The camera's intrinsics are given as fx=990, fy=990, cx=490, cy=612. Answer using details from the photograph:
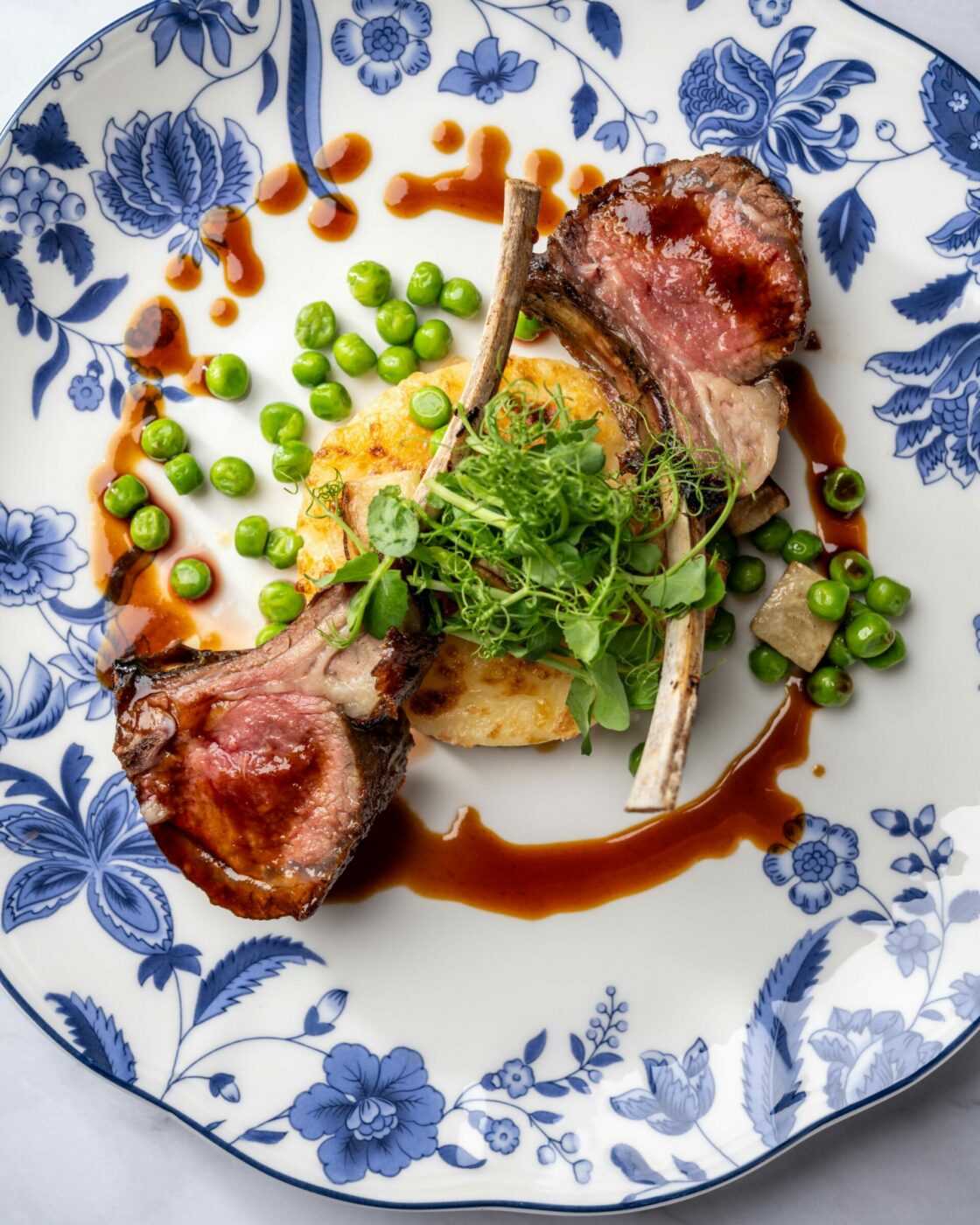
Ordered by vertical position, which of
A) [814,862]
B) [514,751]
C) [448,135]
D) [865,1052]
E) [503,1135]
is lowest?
[503,1135]

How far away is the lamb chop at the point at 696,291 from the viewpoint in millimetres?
3973

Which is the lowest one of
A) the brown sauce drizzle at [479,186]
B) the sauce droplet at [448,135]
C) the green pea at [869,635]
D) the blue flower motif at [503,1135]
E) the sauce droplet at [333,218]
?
the blue flower motif at [503,1135]

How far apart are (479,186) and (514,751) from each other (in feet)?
8.61

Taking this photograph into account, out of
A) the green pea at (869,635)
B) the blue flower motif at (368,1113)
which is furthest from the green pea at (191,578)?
the green pea at (869,635)

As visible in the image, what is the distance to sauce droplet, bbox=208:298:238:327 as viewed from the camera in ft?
15.1

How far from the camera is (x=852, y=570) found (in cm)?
438

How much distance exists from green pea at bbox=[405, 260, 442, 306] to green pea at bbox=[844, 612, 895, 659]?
2.39m

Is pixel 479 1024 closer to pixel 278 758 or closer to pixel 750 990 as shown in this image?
pixel 750 990

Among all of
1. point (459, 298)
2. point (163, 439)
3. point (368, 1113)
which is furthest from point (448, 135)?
point (368, 1113)

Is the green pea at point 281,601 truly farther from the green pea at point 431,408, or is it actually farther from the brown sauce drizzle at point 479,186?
the brown sauce drizzle at point 479,186

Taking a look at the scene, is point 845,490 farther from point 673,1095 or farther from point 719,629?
point 673,1095

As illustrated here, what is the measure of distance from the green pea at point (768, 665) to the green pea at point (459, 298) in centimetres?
204

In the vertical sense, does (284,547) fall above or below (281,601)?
above

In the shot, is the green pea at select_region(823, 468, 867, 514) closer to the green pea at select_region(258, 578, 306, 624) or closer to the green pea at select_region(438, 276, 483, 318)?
the green pea at select_region(438, 276, 483, 318)
